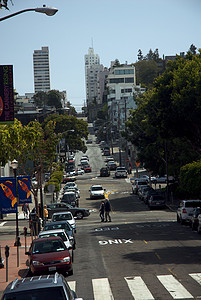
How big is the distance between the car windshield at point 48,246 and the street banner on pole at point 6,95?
495 cm

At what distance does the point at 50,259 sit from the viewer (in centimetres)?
1783

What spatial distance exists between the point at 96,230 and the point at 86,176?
6027cm

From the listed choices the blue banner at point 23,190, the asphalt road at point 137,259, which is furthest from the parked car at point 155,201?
the blue banner at point 23,190

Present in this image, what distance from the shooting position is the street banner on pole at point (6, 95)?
766 inches

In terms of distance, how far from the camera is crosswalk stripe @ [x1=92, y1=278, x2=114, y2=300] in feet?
47.3

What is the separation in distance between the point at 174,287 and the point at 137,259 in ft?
19.7

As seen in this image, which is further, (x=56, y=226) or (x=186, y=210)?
(x=186, y=210)

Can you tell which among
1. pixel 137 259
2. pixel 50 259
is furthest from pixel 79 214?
pixel 50 259

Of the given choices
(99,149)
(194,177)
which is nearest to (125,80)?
(99,149)

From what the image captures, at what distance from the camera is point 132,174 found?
96125 mm

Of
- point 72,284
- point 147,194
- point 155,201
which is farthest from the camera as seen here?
point 147,194

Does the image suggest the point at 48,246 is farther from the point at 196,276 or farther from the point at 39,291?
the point at 39,291

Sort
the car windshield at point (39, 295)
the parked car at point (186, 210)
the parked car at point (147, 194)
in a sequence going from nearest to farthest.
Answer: the car windshield at point (39, 295), the parked car at point (186, 210), the parked car at point (147, 194)

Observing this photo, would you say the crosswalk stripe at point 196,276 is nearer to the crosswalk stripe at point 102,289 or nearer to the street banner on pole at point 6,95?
the crosswalk stripe at point 102,289
